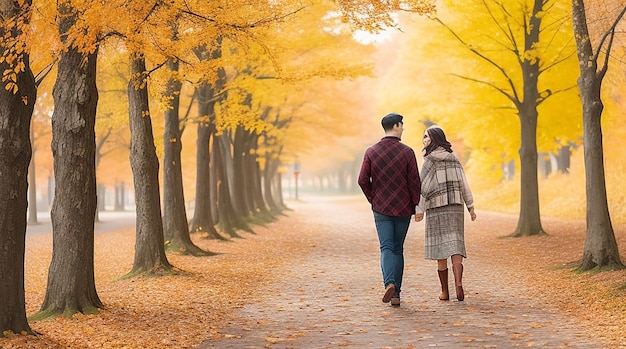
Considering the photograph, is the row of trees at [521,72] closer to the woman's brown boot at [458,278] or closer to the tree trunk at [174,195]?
the tree trunk at [174,195]

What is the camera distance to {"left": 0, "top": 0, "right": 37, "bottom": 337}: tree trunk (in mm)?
7230

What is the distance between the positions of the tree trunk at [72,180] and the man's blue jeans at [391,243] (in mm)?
3445

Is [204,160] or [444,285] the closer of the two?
[444,285]

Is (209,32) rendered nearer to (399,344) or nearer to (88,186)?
(88,186)

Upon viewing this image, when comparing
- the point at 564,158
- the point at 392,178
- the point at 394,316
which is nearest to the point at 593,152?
the point at 392,178

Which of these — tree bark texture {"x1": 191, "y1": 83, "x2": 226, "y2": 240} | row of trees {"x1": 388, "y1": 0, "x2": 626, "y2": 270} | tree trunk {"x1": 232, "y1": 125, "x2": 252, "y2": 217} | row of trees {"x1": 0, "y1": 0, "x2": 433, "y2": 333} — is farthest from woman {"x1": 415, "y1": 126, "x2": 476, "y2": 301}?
tree trunk {"x1": 232, "y1": 125, "x2": 252, "y2": 217}

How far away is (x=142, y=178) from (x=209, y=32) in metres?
3.15

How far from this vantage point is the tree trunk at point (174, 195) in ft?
56.5

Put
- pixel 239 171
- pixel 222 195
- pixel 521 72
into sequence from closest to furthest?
pixel 521 72
pixel 222 195
pixel 239 171

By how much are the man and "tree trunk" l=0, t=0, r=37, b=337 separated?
383 cm

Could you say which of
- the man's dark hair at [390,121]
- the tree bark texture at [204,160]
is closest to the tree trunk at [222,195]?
the tree bark texture at [204,160]

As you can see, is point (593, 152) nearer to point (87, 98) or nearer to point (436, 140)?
point (436, 140)

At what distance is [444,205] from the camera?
9.60 metres

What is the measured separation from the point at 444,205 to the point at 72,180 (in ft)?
14.6
